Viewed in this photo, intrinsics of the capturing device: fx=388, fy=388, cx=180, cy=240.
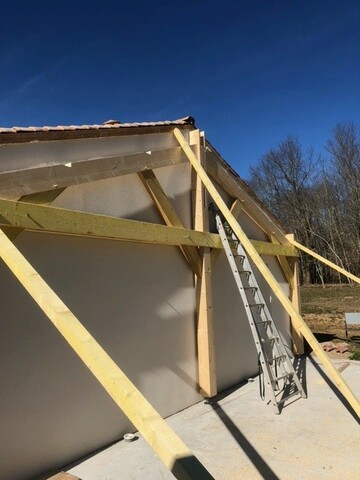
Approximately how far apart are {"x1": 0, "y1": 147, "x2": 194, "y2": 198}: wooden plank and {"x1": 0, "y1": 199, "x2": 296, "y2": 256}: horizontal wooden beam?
18 cm

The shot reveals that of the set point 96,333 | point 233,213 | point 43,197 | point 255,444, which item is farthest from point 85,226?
point 233,213

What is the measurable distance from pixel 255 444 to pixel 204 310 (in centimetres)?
195

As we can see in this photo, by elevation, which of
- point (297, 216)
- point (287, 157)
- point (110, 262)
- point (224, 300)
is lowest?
point (224, 300)

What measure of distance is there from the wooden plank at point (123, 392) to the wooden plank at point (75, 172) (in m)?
1.23

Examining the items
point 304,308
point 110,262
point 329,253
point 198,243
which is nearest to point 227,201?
point 198,243

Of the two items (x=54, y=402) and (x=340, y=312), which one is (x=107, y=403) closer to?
(x=54, y=402)

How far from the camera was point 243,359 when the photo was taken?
6.90 m

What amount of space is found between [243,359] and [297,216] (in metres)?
25.4

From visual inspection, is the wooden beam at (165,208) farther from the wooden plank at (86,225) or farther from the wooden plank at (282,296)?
the wooden plank at (282,296)

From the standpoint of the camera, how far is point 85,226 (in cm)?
401

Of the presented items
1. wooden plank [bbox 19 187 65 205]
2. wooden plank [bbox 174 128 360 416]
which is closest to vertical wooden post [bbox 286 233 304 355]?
wooden plank [bbox 174 128 360 416]

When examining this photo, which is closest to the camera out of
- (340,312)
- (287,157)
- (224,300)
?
(224,300)

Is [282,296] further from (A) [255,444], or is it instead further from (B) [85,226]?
(B) [85,226]

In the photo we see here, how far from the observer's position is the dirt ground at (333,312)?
1034 centimetres
